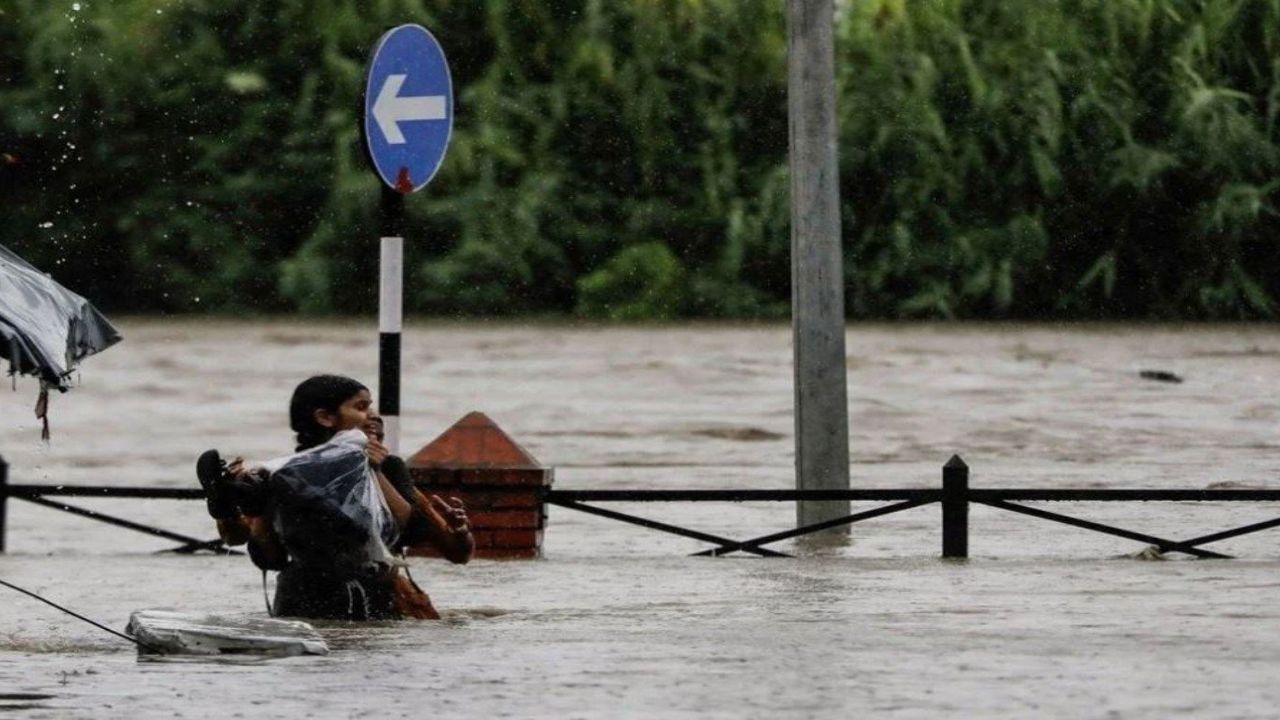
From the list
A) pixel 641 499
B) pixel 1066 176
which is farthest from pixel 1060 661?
pixel 1066 176

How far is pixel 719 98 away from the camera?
45531 mm

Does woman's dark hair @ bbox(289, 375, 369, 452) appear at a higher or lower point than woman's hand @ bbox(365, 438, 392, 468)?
higher

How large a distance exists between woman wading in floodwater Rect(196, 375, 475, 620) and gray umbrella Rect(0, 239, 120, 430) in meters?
0.69

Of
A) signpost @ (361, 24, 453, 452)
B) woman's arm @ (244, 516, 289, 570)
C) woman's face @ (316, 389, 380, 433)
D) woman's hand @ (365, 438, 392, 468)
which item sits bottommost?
woman's arm @ (244, 516, 289, 570)

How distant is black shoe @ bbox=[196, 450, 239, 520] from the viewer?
1059 centimetres

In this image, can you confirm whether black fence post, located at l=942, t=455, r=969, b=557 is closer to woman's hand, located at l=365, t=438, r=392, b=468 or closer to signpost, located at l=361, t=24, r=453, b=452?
signpost, located at l=361, t=24, r=453, b=452

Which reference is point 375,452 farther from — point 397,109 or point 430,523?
point 397,109

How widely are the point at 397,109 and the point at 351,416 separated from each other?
372 cm

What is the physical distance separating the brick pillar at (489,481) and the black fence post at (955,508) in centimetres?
214

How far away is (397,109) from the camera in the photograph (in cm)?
1439

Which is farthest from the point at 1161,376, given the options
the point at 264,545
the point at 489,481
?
the point at 264,545

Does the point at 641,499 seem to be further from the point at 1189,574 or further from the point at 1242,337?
the point at 1242,337

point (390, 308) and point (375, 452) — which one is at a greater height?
point (390, 308)

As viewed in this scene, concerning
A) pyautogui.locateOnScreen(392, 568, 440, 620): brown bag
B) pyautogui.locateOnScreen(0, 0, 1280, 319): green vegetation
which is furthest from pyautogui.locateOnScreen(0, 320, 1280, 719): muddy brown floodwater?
pyautogui.locateOnScreen(0, 0, 1280, 319): green vegetation
